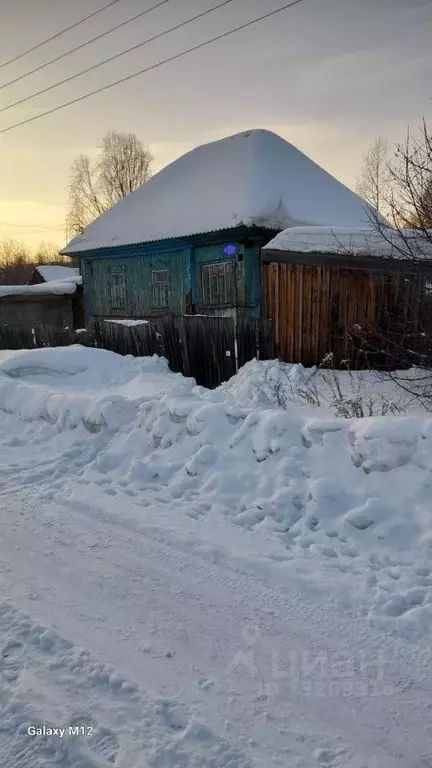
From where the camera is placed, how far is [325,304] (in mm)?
7230

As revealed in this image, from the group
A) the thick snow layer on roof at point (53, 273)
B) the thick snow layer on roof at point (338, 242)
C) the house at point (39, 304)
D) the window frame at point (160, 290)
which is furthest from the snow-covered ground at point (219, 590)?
the thick snow layer on roof at point (53, 273)

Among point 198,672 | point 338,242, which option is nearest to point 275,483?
point 198,672

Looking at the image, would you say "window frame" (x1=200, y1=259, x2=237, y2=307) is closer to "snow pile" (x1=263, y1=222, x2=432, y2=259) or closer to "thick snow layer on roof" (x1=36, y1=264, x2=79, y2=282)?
"snow pile" (x1=263, y1=222, x2=432, y2=259)

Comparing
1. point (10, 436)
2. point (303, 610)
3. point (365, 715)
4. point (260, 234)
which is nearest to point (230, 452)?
point (303, 610)

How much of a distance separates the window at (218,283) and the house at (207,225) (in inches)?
1.1

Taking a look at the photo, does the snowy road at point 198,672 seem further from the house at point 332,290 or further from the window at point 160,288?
the window at point 160,288

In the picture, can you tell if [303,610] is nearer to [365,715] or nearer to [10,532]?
[365,715]

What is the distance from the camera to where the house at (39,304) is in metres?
23.2

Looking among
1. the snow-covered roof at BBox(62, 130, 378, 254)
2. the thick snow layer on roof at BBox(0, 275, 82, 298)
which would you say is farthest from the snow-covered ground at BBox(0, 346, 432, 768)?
the thick snow layer on roof at BBox(0, 275, 82, 298)

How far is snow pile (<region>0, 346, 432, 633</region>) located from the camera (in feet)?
9.13

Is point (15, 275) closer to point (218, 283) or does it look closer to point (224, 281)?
point (218, 283)

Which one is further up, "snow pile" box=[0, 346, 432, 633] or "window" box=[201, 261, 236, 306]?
"window" box=[201, 261, 236, 306]

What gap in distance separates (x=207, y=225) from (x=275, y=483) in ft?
32.4

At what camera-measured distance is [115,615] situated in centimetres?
241
